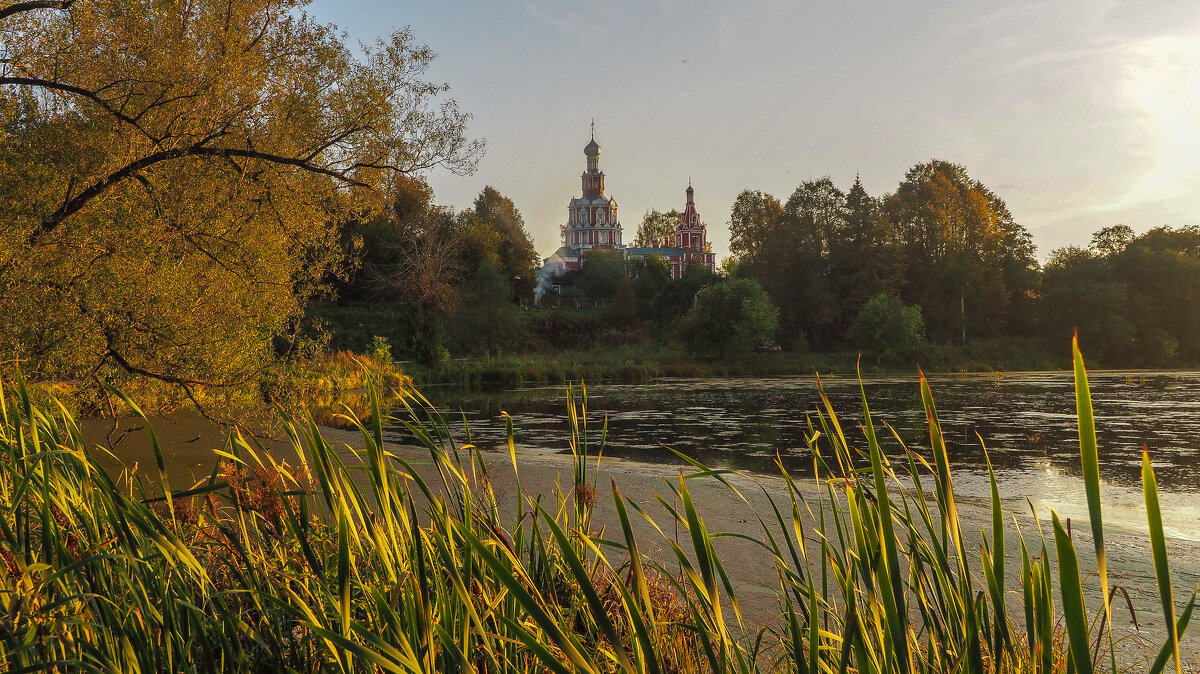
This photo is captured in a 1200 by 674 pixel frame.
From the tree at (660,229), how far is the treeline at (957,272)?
48064mm

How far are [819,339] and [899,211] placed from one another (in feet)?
29.7

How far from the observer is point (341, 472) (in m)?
1.46

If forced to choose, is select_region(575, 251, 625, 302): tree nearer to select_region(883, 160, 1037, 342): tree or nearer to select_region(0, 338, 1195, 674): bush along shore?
select_region(883, 160, 1037, 342): tree

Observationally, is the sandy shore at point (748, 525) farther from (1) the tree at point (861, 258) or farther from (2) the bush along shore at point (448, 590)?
(1) the tree at point (861, 258)

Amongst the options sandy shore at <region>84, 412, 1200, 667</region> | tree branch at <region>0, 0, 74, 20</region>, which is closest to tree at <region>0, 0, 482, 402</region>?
tree branch at <region>0, 0, 74, 20</region>

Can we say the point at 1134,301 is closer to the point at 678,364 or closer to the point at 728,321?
the point at 728,321

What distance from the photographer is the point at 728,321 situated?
122ft

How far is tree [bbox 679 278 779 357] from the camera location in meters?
36.6

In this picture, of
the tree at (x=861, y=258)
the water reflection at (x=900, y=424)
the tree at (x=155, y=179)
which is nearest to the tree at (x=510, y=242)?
the tree at (x=861, y=258)

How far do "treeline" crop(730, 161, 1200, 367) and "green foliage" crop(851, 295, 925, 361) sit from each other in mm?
785

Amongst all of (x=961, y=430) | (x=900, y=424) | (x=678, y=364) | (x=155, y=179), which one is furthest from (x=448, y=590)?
(x=678, y=364)

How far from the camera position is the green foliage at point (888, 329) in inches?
1459

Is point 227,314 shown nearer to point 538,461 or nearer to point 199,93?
point 199,93

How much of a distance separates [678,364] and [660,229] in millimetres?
68247
